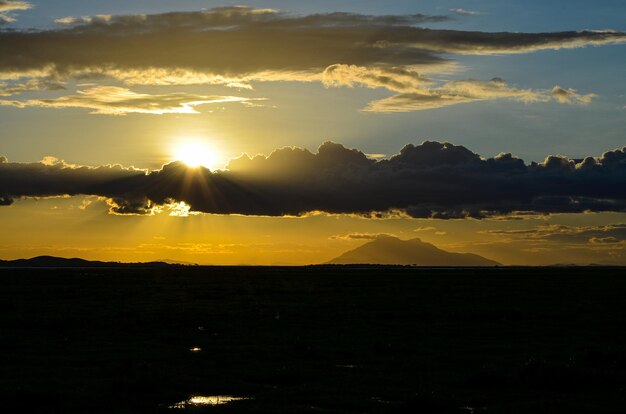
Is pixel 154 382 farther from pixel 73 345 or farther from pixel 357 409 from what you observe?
pixel 73 345

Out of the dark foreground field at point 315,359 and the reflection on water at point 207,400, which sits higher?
the dark foreground field at point 315,359

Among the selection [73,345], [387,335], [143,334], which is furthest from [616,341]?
[73,345]

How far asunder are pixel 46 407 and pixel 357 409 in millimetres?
8970

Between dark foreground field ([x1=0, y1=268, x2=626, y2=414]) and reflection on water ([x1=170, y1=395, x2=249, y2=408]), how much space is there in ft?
1.27

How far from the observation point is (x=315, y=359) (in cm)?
3356

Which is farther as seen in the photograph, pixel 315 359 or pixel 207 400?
pixel 315 359

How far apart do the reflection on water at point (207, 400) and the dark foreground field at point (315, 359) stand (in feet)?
1.27

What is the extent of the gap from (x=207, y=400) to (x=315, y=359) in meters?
9.41

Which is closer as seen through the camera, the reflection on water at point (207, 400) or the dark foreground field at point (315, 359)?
the reflection on water at point (207, 400)

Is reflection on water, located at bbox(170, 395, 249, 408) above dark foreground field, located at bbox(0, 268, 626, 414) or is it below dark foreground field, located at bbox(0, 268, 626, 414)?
below

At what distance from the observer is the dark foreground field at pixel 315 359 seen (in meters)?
24.1

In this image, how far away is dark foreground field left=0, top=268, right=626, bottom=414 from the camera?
24.1m

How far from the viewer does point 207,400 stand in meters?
24.8

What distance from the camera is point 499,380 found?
27.1m
